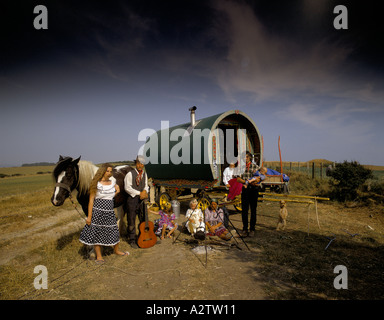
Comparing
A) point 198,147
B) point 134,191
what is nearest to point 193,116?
point 198,147

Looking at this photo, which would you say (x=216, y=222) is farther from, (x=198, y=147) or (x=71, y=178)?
(x=71, y=178)

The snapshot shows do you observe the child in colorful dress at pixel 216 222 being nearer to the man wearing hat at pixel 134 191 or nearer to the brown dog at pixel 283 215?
the brown dog at pixel 283 215

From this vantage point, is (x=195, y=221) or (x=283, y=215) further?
(x=283, y=215)

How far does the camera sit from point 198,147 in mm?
7039

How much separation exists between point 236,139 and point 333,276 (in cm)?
578

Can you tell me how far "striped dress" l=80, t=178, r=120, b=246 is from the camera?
414 centimetres

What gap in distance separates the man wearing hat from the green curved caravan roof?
2.24 m

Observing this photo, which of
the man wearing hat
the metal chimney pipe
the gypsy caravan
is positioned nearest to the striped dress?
the man wearing hat

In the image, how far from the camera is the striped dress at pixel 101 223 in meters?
4.14

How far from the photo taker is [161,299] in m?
3.16

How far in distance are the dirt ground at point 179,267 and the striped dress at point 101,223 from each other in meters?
0.63

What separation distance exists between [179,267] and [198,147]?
3958 millimetres
